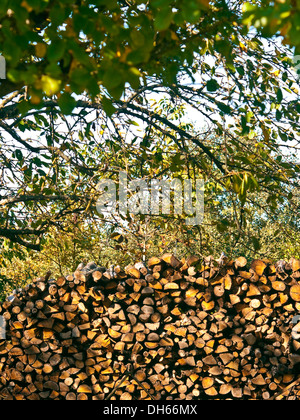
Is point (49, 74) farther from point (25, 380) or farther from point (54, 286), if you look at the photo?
point (25, 380)

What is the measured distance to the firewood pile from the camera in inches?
147

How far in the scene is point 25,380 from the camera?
157 inches

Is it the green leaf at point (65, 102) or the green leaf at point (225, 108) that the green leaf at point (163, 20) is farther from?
the green leaf at point (225, 108)

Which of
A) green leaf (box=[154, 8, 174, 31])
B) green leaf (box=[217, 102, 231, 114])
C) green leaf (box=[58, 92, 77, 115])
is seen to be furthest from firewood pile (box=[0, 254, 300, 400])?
green leaf (box=[154, 8, 174, 31])

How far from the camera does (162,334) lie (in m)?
3.82

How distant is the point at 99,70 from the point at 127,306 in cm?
284

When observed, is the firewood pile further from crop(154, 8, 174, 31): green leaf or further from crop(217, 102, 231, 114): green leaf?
crop(154, 8, 174, 31): green leaf

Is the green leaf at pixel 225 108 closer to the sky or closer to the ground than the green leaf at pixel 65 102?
closer to the sky

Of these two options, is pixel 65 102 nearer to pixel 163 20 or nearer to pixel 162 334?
pixel 163 20

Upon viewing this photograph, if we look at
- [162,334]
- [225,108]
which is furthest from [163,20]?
[162,334]

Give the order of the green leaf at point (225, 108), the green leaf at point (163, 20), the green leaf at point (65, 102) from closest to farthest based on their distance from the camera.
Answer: the green leaf at point (163, 20) < the green leaf at point (65, 102) < the green leaf at point (225, 108)

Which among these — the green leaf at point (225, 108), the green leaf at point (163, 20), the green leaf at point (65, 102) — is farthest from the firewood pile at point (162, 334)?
the green leaf at point (163, 20)

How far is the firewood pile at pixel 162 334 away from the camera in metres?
3.74
